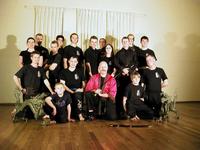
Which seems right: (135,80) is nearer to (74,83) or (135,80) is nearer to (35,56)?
(74,83)

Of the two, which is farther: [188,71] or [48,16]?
[188,71]

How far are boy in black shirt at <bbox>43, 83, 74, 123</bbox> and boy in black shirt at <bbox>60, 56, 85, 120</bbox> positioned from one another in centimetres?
28

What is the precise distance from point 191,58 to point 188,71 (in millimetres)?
379

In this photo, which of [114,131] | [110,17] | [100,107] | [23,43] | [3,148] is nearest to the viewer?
[3,148]

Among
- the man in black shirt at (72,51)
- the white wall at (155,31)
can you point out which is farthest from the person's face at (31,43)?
the white wall at (155,31)

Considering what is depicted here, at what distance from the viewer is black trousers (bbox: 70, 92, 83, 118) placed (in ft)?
15.6

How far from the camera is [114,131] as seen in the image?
3754 mm

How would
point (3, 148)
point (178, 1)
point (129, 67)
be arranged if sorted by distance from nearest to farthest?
point (3, 148), point (129, 67), point (178, 1)

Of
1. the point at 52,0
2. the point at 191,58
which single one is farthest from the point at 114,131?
the point at 191,58

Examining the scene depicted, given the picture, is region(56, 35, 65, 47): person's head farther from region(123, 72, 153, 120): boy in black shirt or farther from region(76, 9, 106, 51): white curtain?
region(123, 72, 153, 120): boy in black shirt

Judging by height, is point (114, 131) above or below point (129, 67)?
below

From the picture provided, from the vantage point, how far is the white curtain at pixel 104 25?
6828mm

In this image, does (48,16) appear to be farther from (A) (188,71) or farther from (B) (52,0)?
(A) (188,71)

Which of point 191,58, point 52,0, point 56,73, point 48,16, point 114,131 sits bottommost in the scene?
point 114,131
